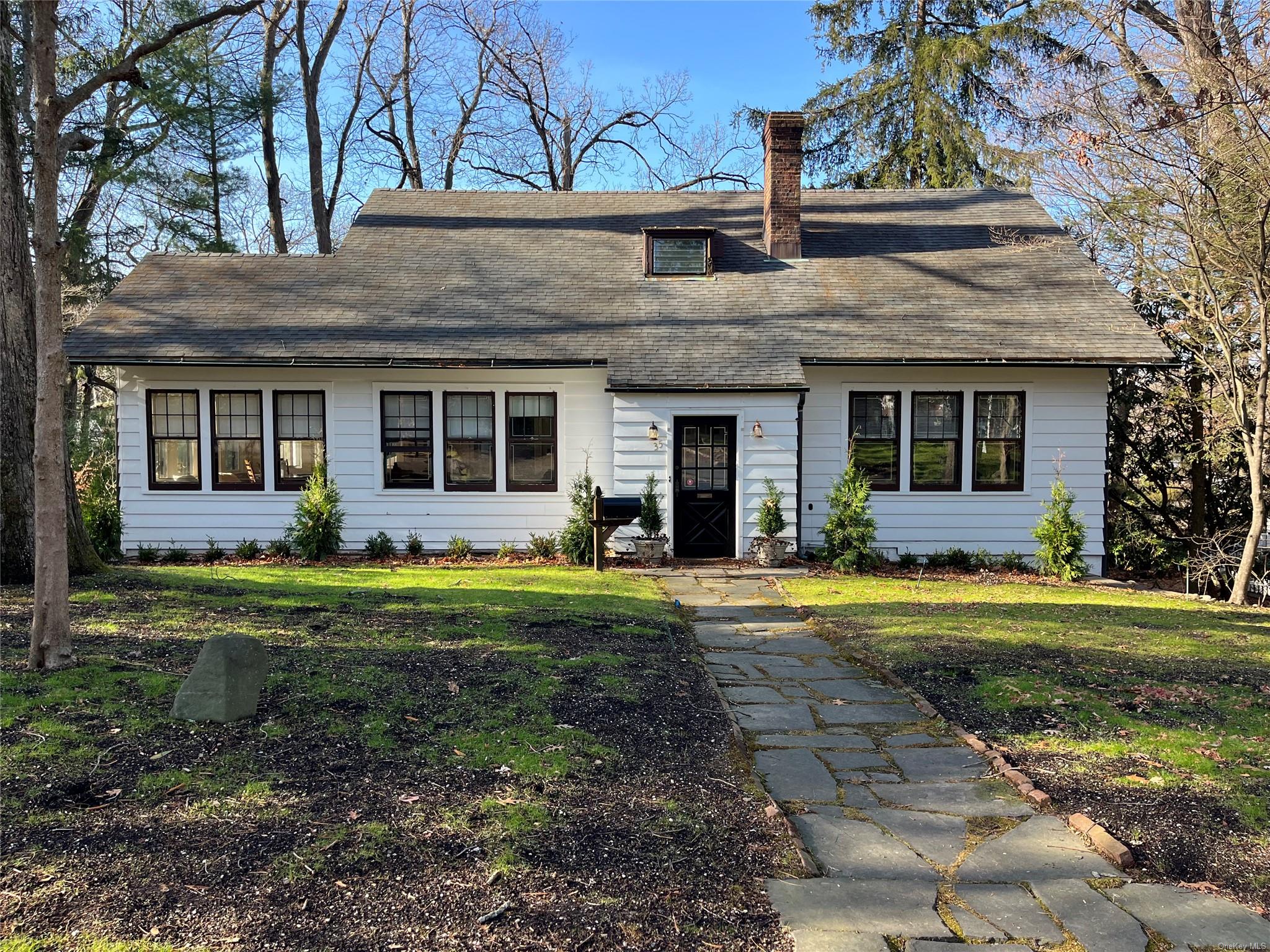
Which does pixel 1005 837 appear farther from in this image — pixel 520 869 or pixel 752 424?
pixel 752 424

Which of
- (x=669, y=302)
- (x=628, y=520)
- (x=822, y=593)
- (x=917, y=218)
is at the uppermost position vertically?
(x=917, y=218)

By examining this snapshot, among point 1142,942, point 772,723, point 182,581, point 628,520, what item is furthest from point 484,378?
point 1142,942

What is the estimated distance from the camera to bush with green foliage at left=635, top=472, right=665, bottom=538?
521 inches

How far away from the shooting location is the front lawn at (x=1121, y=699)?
4.15 metres

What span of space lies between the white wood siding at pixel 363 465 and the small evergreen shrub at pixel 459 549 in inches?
4.2

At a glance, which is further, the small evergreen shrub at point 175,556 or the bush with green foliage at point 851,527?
the small evergreen shrub at point 175,556

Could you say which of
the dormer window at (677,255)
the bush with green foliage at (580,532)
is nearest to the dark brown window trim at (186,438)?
the bush with green foliage at (580,532)

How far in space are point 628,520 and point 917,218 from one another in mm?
9682

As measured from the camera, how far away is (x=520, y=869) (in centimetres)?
356

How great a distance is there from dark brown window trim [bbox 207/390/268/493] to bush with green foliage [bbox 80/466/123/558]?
60.2 inches

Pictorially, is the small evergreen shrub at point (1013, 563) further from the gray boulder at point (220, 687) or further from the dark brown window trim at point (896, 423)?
the gray boulder at point (220, 687)

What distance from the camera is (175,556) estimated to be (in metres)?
13.4

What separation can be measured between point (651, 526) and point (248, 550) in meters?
6.35

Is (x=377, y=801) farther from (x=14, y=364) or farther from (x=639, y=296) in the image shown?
(x=639, y=296)
